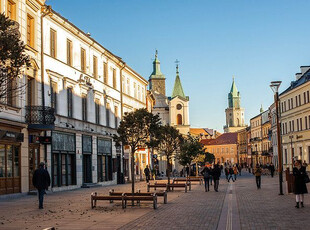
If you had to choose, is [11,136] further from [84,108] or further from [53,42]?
[84,108]

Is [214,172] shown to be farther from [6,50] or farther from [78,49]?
[6,50]

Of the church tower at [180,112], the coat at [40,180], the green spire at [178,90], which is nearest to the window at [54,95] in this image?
the coat at [40,180]

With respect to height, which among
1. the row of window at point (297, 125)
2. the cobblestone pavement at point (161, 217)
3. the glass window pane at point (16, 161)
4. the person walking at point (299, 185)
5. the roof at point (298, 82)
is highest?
the roof at point (298, 82)

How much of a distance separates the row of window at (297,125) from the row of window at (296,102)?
6.27 feet

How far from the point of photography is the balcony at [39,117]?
87.3ft

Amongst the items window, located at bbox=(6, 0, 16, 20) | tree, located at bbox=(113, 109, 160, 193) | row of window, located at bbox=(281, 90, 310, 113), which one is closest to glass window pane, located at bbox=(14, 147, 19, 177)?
tree, located at bbox=(113, 109, 160, 193)

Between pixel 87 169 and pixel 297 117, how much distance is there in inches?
1371

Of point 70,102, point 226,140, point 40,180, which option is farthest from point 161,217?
point 226,140

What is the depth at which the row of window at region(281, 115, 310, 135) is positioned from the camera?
2313 inches

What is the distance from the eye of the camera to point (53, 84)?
1224 inches

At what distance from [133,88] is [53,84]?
71.9 feet

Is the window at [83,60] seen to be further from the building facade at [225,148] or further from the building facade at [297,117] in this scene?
the building facade at [225,148]

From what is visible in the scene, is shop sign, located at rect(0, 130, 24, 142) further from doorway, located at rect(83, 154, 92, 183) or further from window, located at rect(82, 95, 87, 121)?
window, located at rect(82, 95, 87, 121)

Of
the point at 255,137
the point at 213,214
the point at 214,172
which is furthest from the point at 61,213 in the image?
the point at 255,137
